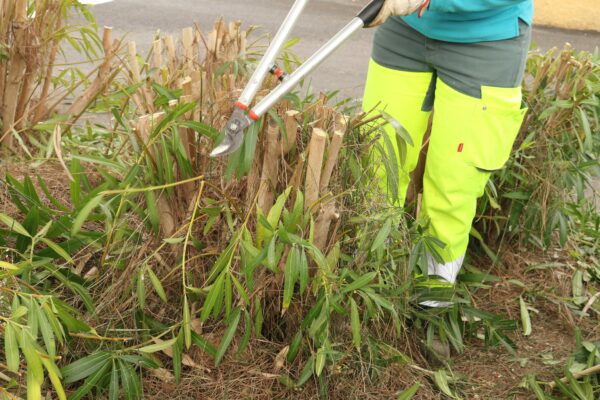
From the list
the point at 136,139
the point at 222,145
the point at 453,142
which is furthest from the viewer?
the point at 453,142

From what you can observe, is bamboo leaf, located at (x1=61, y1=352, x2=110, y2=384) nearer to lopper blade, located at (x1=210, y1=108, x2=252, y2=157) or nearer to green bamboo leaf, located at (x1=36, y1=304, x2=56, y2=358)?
green bamboo leaf, located at (x1=36, y1=304, x2=56, y2=358)

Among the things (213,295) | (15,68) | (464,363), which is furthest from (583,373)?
(15,68)

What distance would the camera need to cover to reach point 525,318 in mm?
3189

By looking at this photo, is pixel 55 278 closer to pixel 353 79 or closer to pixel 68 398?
pixel 68 398

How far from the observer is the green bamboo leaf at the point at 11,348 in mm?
1825

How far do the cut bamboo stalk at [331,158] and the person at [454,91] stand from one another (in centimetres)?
44

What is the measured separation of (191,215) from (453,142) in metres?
1.00

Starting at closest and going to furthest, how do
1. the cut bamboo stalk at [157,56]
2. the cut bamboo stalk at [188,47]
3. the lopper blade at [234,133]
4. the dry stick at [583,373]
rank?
the lopper blade at [234,133]
the dry stick at [583,373]
the cut bamboo stalk at [188,47]
the cut bamboo stalk at [157,56]

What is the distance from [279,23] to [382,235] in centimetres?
578

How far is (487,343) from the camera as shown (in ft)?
9.78

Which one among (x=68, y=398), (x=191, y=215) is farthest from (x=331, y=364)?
(x=68, y=398)

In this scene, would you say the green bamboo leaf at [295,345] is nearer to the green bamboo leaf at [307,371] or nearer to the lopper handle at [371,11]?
the green bamboo leaf at [307,371]

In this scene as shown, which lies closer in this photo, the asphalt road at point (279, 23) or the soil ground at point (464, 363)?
the soil ground at point (464, 363)

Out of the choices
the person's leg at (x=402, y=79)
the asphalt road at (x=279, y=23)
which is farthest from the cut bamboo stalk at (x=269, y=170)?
the asphalt road at (x=279, y=23)
